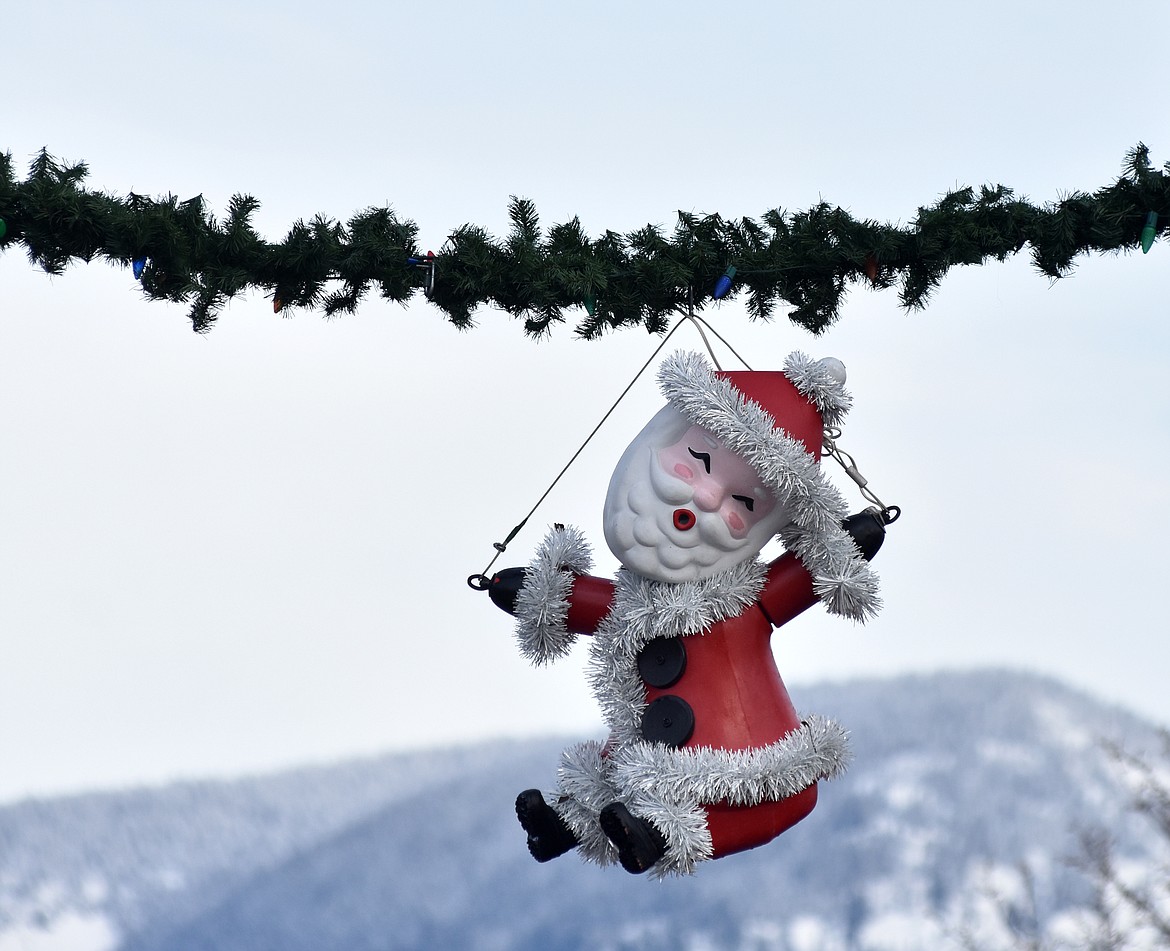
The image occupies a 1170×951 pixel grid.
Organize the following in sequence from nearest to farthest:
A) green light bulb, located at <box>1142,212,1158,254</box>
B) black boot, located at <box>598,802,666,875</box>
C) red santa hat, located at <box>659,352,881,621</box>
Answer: black boot, located at <box>598,802,666,875</box> → red santa hat, located at <box>659,352,881,621</box> → green light bulb, located at <box>1142,212,1158,254</box>

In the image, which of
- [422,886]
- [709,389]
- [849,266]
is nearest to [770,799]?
[709,389]

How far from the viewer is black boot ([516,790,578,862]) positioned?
1.88 m

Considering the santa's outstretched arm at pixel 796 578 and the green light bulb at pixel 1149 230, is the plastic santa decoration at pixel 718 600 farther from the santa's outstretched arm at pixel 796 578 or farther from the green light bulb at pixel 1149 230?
→ the green light bulb at pixel 1149 230

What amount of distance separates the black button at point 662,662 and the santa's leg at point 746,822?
0.51ft

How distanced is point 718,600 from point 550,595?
22cm

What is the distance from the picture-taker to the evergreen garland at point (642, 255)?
77.3 inches

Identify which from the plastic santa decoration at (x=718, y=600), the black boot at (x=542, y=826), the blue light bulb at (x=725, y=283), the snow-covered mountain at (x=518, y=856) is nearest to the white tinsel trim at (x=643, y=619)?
the plastic santa decoration at (x=718, y=600)

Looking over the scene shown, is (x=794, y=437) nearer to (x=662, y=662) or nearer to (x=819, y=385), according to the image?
(x=819, y=385)

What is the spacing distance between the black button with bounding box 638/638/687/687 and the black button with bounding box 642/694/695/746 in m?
0.02

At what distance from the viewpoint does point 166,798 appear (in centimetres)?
380

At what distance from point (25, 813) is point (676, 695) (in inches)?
94.5

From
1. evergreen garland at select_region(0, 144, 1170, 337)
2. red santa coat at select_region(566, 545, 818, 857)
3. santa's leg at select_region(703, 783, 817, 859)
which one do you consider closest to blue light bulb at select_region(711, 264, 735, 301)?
evergreen garland at select_region(0, 144, 1170, 337)

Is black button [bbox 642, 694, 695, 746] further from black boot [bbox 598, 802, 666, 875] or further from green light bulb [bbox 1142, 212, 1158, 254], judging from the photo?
green light bulb [bbox 1142, 212, 1158, 254]

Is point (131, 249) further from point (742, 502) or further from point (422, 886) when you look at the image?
point (422, 886)
